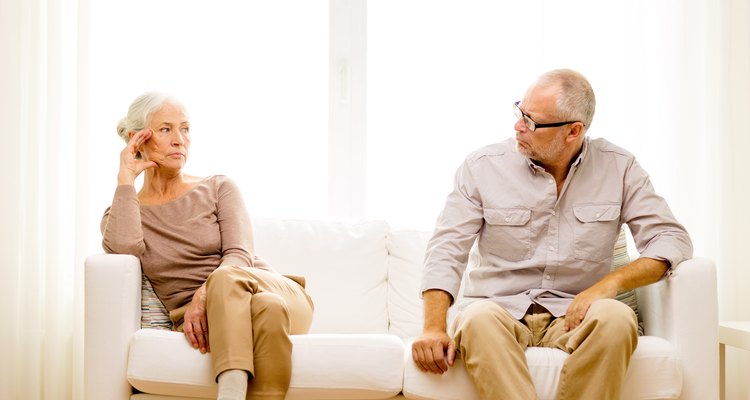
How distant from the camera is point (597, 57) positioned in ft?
11.3

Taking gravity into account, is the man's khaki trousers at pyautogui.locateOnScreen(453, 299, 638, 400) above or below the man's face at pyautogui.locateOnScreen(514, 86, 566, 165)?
below

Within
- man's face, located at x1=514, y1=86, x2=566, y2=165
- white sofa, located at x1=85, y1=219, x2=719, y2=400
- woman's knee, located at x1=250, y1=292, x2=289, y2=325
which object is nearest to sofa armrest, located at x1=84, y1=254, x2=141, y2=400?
white sofa, located at x1=85, y1=219, x2=719, y2=400

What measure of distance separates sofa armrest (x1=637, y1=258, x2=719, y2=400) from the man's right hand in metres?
0.63

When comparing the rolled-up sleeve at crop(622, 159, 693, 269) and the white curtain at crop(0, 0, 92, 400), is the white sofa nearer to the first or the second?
the rolled-up sleeve at crop(622, 159, 693, 269)

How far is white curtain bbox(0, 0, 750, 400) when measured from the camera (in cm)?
336

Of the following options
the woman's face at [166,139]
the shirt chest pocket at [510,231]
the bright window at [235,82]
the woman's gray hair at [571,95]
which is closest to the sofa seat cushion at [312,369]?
the shirt chest pocket at [510,231]

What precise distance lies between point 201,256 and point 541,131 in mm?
1079

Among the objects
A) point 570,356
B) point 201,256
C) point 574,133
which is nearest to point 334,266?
point 201,256

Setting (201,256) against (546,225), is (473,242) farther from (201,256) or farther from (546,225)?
(201,256)

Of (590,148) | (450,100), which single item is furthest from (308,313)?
(450,100)

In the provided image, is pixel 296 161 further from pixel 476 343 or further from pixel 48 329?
pixel 476 343

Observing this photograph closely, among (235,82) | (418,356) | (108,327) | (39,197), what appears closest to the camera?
(418,356)

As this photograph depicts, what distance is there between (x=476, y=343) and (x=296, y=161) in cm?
162

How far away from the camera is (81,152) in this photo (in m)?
3.38
